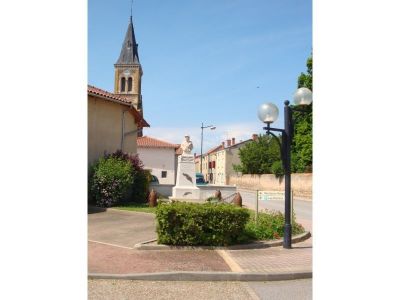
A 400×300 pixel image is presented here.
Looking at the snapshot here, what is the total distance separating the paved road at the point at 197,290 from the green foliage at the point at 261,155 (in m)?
31.6

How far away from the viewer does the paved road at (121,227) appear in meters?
7.09

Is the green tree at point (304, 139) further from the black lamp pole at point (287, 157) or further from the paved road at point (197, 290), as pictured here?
the paved road at point (197, 290)

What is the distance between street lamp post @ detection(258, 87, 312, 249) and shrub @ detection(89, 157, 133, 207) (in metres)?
7.55

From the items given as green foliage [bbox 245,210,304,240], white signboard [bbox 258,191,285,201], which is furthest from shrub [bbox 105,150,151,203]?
white signboard [bbox 258,191,285,201]

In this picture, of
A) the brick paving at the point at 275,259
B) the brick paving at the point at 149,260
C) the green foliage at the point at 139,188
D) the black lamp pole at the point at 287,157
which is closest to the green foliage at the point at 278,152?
the green foliage at the point at 139,188

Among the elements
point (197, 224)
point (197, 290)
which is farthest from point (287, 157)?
point (197, 290)

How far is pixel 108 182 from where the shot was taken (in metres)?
12.6

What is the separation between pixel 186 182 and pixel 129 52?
3913 cm

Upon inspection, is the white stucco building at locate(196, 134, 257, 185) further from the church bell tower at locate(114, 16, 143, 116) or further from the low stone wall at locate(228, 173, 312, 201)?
the church bell tower at locate(114, 16, 143, 116)

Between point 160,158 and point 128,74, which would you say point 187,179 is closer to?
point 160,158
